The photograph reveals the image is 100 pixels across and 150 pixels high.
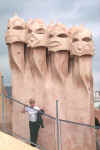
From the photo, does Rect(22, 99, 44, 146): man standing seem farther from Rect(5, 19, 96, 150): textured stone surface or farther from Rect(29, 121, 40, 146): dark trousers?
Rect(5, 19, 96, 150): textured stone surface

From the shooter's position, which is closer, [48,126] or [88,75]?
[48,126]

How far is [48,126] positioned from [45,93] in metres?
2.11

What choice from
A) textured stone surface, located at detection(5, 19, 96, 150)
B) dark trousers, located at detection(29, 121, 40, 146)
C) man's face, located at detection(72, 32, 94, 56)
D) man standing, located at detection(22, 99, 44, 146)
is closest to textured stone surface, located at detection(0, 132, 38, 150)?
man standing, located at detection(22, 99, 44, 146)

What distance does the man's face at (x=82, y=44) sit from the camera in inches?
362

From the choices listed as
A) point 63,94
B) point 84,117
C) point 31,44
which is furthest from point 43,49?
point 84,117

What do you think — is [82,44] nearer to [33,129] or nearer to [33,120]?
[33,120]

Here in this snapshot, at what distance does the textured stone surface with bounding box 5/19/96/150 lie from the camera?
9328 mm

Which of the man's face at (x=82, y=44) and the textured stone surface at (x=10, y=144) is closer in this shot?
the textured stone surface at (x=10, y=144)

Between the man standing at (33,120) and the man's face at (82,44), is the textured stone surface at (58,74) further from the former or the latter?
the man standing at (33,120)

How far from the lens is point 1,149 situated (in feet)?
19.9

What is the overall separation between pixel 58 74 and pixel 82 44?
1.42m

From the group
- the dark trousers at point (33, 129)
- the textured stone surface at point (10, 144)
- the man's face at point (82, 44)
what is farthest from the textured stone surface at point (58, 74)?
the textured stone surface at point (10, 144)

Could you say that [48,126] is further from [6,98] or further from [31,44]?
[31,44]

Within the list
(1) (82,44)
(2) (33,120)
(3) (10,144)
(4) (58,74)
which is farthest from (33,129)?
(1) (82,44)
